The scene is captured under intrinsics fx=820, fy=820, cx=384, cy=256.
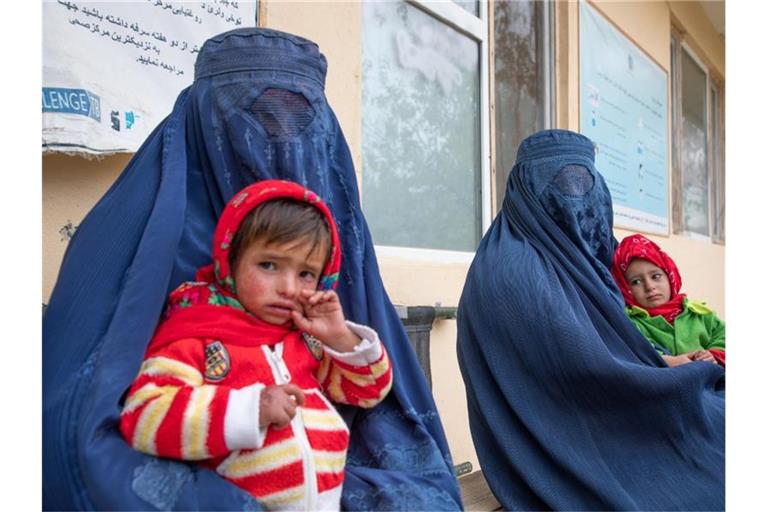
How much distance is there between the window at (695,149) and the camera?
8070mm

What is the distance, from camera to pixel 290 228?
5.23 ft

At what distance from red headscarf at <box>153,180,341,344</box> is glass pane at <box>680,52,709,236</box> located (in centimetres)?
739

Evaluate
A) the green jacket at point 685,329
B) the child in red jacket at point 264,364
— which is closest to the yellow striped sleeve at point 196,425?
the child in red jacket at point 264,364

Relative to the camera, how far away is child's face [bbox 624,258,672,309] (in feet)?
10.6

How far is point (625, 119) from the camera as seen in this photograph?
21.3 feet

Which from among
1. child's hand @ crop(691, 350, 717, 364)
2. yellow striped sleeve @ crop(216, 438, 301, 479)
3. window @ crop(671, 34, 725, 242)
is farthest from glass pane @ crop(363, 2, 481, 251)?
window @ crop(671, 34, 725, 242)

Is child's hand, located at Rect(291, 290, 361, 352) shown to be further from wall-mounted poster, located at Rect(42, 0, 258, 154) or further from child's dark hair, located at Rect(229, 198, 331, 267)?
wall-mounted poster, located at Rect(42, 0, 258, 154)

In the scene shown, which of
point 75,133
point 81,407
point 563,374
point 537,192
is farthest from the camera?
point 537,192

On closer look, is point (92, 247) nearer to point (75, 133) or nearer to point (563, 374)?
point (75, 133)

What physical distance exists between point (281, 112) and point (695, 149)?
315 inches

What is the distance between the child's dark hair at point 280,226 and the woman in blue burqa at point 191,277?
150 millimetres

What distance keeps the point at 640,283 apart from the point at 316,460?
209cm

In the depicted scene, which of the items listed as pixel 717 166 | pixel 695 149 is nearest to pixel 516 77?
pixel 695 149
